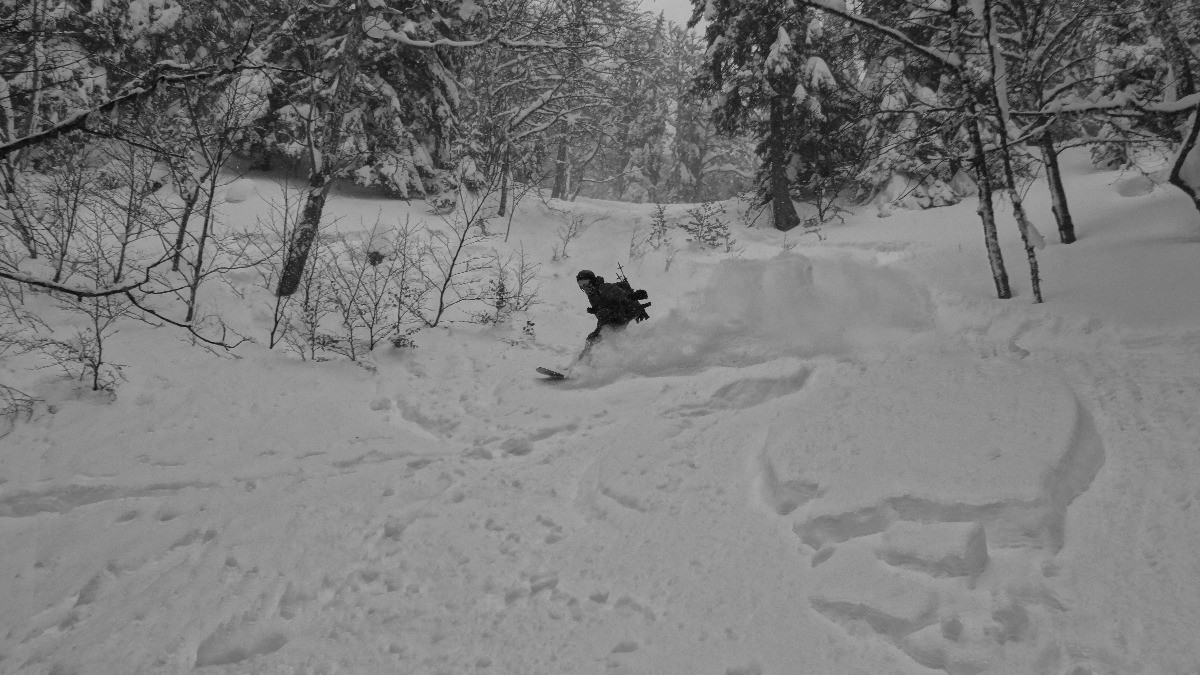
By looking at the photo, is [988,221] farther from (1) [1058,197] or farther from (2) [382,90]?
(2) [382,90]

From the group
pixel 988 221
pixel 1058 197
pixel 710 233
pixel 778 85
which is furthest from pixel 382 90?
pixel 1058 197

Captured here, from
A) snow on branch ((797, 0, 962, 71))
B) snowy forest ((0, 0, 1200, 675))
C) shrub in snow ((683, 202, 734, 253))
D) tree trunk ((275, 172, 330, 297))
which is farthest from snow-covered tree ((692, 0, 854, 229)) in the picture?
tree trunk ((275, 172, 330, 297))

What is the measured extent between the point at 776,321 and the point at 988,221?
2849 mm

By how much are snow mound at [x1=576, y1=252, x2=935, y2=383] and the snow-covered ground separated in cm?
6

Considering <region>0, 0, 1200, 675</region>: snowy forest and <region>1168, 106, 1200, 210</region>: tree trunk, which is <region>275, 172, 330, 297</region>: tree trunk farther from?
<region>1168, 106, 1200, 210</region>: tree trunk

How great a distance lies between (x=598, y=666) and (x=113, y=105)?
3.52 meters

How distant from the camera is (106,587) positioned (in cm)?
326

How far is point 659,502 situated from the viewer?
3891 millimetres

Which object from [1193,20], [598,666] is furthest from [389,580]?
[1193,20]

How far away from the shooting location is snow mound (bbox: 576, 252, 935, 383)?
244 inches

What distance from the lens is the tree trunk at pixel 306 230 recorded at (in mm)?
7734

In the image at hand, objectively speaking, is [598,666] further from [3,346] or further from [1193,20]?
[1193,20]

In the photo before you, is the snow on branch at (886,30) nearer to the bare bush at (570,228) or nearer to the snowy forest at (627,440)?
the snowy forest at (627,440)

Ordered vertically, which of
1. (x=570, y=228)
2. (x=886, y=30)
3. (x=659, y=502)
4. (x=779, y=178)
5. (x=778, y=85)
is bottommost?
(x=659, y=502)
